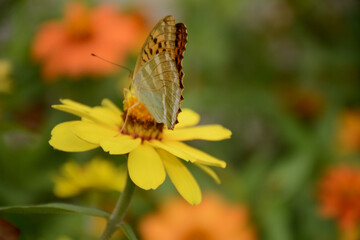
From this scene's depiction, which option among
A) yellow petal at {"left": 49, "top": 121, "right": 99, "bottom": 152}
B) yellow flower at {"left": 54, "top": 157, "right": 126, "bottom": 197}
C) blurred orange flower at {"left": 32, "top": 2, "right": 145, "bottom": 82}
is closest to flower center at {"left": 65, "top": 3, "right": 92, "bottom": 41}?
blurred orange flower at {"left": 32, "top": 2, "right": 145, "bottom": 82}

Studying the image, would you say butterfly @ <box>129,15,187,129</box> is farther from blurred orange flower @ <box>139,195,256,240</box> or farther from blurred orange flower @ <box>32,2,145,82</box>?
blurred orange flower @ <box>32,2,145,82</box>

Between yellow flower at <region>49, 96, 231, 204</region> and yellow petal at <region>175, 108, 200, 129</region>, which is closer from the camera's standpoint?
yellow flower at <region>49, 96, 231, 204</region>

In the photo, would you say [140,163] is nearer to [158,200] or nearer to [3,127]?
[3,127]

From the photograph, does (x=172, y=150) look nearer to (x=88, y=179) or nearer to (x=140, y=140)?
(x=140, y=140)

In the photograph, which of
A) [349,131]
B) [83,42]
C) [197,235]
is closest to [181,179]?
[197,235]

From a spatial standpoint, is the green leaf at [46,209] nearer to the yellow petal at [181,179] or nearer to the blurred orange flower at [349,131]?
the yellow petal at [181,179]

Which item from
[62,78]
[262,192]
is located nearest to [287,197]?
[262,192]
